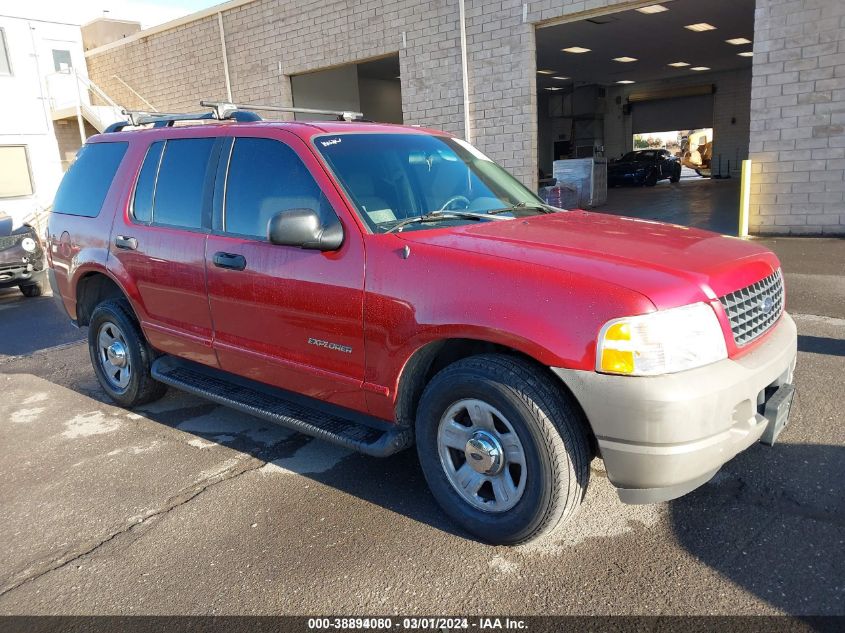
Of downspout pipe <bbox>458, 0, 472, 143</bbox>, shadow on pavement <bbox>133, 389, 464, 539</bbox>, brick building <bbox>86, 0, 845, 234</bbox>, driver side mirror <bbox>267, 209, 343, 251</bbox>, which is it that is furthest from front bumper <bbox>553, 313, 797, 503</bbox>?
downspout pipe <bbox>458, 0, 472, 143</bbox>

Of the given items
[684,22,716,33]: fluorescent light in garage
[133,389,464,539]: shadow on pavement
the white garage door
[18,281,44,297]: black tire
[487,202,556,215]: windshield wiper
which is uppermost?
[684,22,716,33]: fluorescent light in garage

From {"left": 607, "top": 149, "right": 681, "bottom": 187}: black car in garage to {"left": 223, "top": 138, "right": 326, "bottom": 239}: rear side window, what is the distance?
2811 cm

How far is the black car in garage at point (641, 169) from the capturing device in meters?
29.6

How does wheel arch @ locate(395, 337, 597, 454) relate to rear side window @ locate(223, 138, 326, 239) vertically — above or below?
below

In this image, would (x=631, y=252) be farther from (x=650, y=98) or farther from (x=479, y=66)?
(x=650, y=98)

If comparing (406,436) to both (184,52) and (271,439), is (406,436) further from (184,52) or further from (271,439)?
(184,52)

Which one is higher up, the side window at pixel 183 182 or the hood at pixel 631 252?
the side window at pixel 183 182

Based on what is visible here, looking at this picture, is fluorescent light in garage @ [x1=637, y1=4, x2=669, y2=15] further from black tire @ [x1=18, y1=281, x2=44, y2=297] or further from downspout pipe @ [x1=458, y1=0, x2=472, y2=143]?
black tire @ [x1=18, y1=281, x2=44, y2=297]

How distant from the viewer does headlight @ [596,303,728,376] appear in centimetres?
254

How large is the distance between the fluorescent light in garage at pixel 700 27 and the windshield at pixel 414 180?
771 inches

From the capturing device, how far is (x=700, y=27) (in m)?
21.0

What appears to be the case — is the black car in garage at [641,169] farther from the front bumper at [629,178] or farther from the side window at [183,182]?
the side window at [183,182]

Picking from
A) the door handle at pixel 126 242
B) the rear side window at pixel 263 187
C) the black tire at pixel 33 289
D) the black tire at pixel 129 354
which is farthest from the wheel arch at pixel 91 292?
the black tire at pixel 33 289

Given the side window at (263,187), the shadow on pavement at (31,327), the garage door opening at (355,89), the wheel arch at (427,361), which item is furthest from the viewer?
the garage door opening at (355,89)
